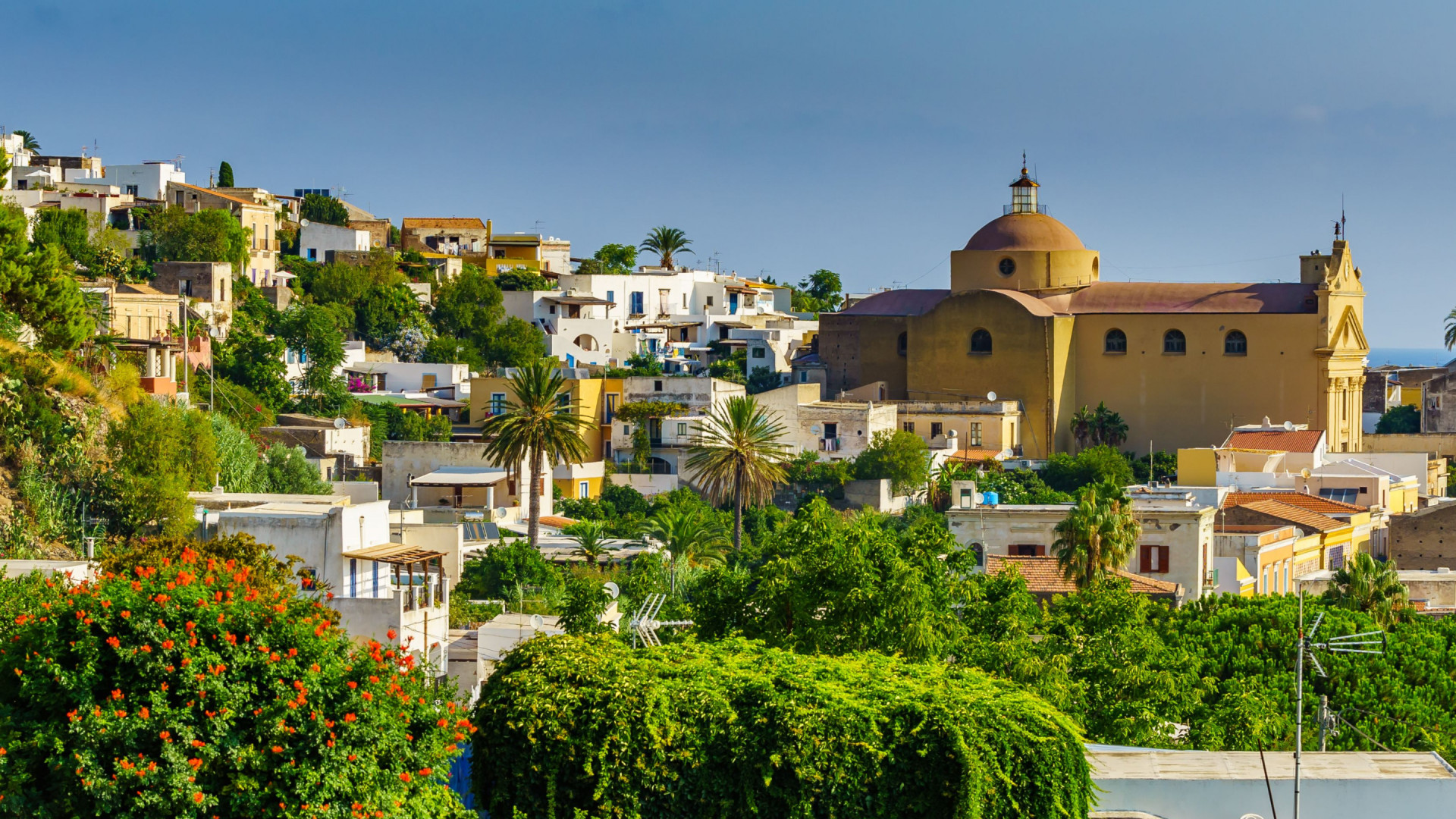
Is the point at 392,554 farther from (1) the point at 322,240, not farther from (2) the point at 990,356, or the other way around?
(1) the point at 322,240

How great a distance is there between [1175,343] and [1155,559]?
92.9 feet

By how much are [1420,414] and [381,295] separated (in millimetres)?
36304

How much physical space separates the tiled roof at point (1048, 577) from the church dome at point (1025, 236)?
3141cm

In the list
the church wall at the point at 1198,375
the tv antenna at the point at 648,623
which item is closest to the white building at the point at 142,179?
the church wall at the point at 1198,375

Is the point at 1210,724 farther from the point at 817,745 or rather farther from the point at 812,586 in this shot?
the point at 817,745

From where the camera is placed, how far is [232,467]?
38.4 m

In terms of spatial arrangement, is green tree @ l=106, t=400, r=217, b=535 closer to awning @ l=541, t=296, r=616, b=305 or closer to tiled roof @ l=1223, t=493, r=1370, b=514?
tiled roof @ l=1223, t=493, r=1370, b=514

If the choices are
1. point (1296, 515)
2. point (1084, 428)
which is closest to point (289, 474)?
point (1296, 515)

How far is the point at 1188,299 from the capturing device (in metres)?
64.2

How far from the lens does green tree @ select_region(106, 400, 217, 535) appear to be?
107 ft

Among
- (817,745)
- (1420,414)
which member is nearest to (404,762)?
(817,745)

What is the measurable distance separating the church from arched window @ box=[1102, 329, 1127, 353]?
33mm

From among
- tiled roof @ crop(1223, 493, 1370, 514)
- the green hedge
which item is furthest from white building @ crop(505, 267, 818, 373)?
the green hedge

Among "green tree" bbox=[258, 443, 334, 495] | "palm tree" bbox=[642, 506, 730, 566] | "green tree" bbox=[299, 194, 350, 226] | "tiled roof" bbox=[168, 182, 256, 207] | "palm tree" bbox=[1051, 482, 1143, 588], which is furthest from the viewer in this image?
"green tree" bbox=[299, 194, 350, 226]
